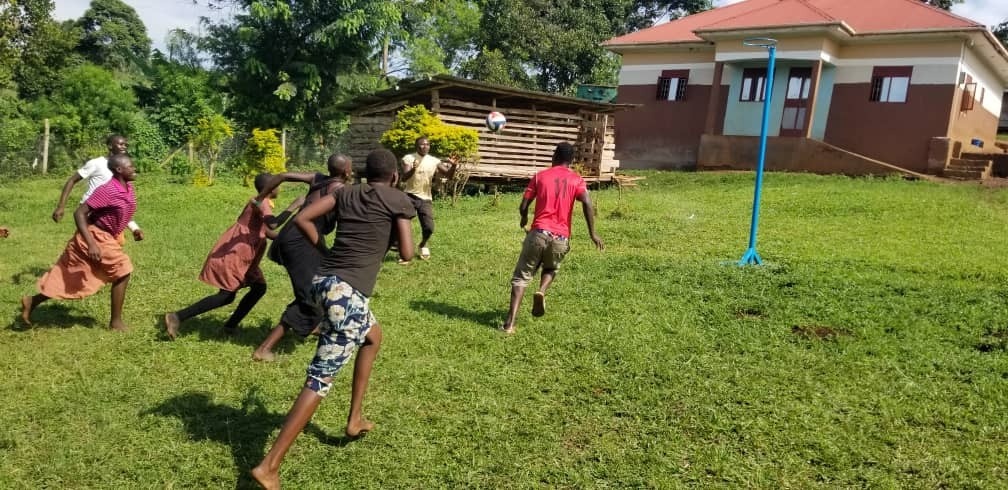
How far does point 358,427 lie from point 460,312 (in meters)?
2.69

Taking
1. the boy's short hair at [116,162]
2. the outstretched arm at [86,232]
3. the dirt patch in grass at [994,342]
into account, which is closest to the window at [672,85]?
the dirt patch in grass at [994,342]

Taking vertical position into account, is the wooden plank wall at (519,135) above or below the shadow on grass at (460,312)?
above

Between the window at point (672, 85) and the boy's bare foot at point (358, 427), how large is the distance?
20887 mm

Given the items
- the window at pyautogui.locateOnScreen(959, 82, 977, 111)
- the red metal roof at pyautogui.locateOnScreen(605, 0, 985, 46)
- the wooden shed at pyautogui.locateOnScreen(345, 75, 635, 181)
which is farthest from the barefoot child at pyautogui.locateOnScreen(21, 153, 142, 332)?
the window at pyautogui.locateOnScreen(959, 82, 977, 111)

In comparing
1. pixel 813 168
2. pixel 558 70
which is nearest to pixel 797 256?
pixel 813 168

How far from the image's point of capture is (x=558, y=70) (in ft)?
107

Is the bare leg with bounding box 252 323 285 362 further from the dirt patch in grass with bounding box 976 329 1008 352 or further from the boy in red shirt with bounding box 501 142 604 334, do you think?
the dirt patch in grass with bounding box 976 329 1008 352

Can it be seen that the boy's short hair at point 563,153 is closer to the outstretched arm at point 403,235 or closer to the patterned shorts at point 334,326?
the outstretched arm at point 403,235

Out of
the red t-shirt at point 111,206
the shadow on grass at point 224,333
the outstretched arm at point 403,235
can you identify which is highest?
the outstretched arm at point 403,235

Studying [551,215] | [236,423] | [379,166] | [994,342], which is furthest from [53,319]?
[994,342]

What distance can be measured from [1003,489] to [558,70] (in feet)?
99.9

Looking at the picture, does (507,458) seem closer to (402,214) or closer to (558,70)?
(402,214)

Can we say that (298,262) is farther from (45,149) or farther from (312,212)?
(45,149)

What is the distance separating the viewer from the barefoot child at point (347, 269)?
3342mm
